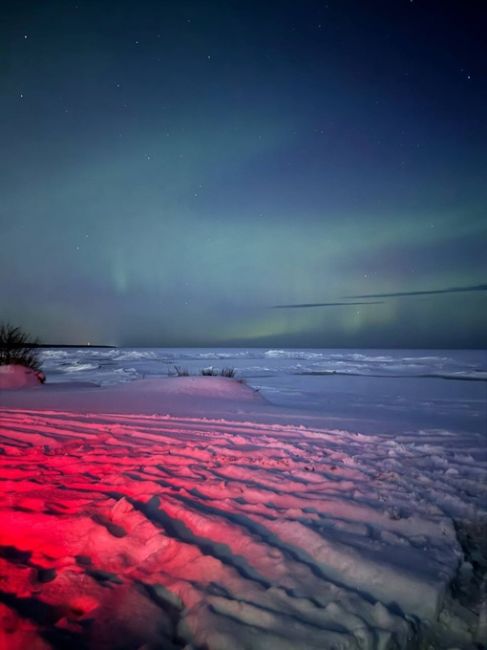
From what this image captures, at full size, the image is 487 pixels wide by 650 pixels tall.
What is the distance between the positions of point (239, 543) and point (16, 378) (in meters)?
11.2

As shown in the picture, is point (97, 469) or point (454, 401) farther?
point (454, 401)

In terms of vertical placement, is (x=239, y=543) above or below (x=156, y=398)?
above

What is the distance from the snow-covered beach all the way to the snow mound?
671 centimetres

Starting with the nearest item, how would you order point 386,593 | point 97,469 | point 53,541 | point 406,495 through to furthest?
1. point 386,593
2. point 53,541
3. point 406,495
4. point 97,469

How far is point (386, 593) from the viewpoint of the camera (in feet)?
6.06

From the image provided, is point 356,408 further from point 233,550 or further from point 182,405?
point 233,550

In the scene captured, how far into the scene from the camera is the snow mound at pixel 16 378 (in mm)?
10688

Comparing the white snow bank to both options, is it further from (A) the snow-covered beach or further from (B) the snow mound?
(A) the snow-covered beach

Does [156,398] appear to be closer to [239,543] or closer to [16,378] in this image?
[16,378]

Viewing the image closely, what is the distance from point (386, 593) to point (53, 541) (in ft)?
6.43

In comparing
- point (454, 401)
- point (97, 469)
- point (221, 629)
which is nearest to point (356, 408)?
point (454, 401)

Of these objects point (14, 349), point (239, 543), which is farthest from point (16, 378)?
point (239, 543)

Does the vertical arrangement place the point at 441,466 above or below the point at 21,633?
below

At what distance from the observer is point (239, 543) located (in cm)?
227
